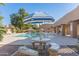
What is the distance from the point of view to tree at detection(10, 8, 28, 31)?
566 cm

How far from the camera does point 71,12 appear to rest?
18.7 ft

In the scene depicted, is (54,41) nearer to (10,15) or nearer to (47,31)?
(47,31)

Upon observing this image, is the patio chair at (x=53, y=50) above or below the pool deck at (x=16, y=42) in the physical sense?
below

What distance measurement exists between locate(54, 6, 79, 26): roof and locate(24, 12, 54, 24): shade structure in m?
0.20

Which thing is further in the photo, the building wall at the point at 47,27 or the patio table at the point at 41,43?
→ the building wall at the point at 47,27

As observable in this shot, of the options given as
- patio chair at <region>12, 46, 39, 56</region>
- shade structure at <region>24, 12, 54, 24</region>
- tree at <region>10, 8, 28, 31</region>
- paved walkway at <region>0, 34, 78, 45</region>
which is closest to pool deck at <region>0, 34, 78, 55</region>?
paved walkway at <region>0, 34, 78, 45</region>

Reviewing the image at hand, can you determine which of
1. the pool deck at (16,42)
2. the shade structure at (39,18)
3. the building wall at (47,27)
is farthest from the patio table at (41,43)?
the shade structure at (39,18)

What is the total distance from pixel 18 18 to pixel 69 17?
3.82 ft

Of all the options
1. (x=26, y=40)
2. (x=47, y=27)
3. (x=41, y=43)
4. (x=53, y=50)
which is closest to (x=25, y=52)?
(x=26, y=40)

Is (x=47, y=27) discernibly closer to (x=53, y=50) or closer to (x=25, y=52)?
(x=53, y=50)

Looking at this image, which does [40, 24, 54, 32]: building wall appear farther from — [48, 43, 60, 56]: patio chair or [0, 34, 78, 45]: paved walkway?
[48, 43, 60, 56]: patio chair

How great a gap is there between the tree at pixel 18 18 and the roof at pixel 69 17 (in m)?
0.76

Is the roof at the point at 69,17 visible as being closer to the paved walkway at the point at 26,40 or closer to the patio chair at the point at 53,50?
the paved walkway at the point at 26,40

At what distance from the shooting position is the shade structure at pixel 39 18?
566 centimetres
